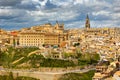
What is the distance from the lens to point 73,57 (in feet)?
209

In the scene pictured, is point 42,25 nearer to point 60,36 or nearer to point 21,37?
point 60,36

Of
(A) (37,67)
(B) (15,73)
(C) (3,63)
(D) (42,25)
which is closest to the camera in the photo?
(B) (15,73)

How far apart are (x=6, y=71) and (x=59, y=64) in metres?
8.89

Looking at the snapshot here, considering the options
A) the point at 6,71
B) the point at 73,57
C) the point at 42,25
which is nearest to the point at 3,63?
the point at 6,71

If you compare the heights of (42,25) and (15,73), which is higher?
(42,25)

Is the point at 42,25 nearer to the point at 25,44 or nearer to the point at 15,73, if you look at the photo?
the point at 25,44

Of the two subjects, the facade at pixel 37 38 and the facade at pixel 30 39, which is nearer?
the facade at pixel 30 39

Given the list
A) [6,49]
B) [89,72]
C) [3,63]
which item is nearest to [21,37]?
[6,49]

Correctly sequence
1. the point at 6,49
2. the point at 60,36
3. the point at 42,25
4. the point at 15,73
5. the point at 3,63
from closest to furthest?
the point at 15,73
the point at 3,63
the point at 6,49
the point at 60,36
the point at 42,25

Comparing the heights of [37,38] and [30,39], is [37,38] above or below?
above

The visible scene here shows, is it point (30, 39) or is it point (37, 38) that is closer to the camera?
point (30, 39)

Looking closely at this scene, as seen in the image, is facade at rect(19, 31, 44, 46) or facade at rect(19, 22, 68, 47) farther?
facade at rect(19, 22, 68, 47)

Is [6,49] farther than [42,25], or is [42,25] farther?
[42,25]

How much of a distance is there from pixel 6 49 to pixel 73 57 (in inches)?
623
